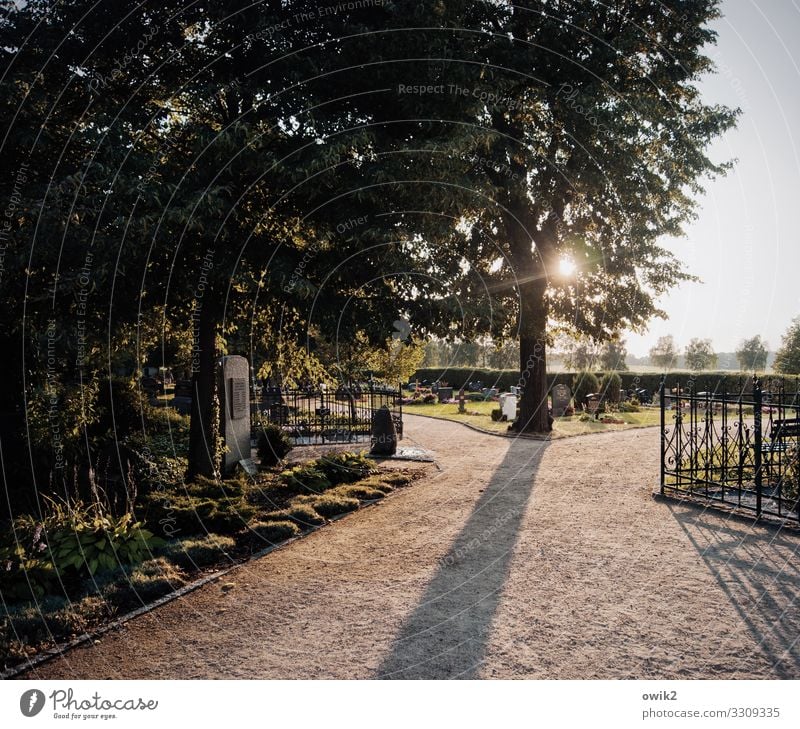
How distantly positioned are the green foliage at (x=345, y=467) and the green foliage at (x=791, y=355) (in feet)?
104

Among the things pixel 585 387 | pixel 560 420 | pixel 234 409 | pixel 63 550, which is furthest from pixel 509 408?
pixel 63 550

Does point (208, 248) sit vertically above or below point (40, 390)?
above

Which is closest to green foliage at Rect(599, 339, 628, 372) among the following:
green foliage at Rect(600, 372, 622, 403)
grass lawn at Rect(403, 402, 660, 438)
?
grass lawn at Rect(403, 402, 660, 438)

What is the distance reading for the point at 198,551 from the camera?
805 centimetres

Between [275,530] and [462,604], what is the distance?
3636 millimetres

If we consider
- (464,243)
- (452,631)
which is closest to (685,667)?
(452,631)

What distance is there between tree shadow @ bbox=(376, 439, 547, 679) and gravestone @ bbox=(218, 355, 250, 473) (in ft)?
20.4

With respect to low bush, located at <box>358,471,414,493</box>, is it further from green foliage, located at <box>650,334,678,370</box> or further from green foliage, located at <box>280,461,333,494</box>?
green foliage, located at <box>650,334,678,370</box>

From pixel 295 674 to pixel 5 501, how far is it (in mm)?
7840

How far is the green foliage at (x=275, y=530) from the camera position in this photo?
8.94m

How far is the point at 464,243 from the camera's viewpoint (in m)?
20.1

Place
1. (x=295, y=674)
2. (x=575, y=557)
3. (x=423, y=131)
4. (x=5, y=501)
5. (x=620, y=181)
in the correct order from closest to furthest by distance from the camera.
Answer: (x=295, y=674)
(x=575, y=557)
(x=5, y=501)
(x=423, y=131)
(x=620, y=181)

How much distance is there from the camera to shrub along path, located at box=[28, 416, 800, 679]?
17.0 ft

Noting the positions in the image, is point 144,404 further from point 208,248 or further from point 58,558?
point 58,558
